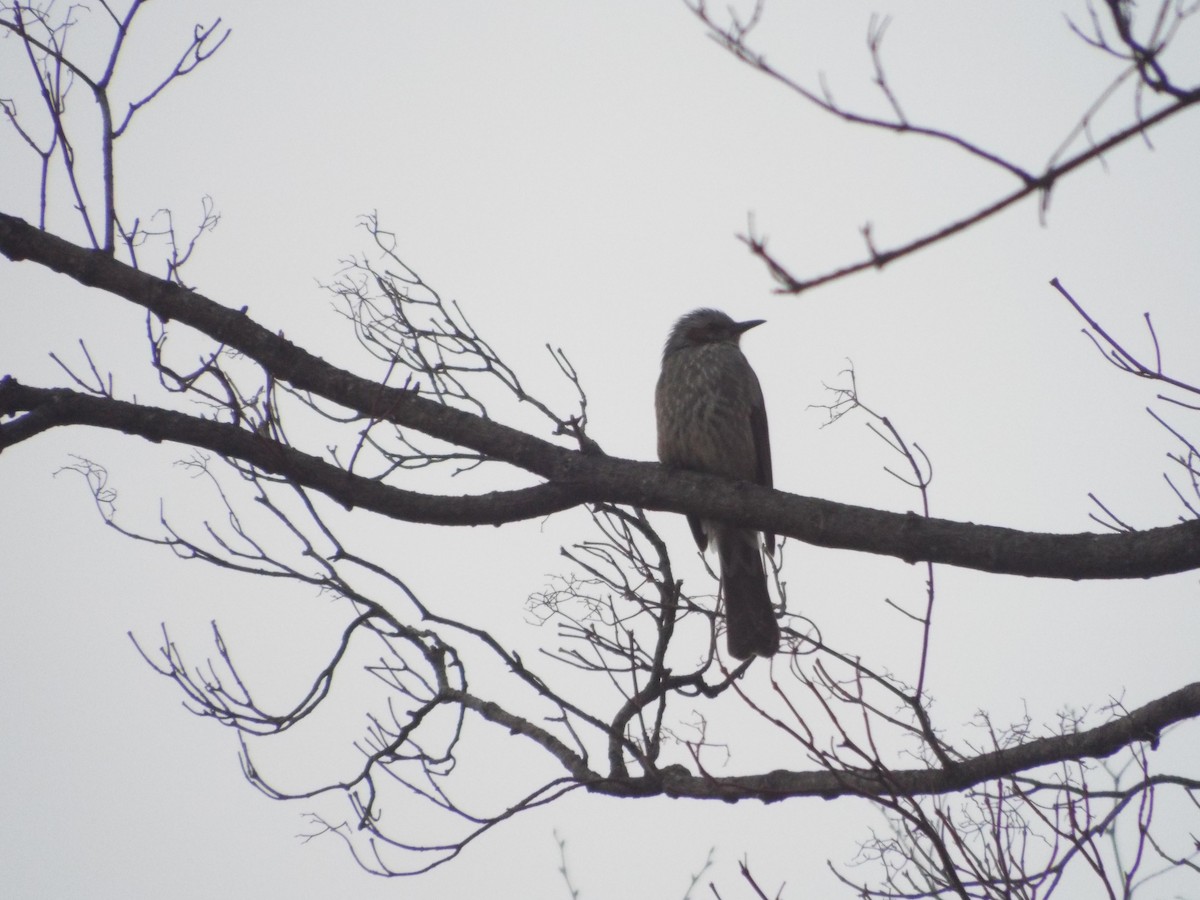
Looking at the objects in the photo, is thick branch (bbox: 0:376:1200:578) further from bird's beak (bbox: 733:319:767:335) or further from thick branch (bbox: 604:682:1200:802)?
bird's beak (bbox: 733:319:767:335)

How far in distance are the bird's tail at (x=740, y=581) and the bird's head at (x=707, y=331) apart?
1110 millimetres

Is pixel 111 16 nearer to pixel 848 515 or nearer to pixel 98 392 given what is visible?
pixel 98 392

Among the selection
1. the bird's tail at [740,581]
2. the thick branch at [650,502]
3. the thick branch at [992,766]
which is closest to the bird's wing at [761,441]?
the bird's tail at [740,581]

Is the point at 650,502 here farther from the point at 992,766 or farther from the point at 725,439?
the point at 725,439

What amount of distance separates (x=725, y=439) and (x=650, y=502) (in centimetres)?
153

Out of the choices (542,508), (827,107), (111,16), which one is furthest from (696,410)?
(827,107)

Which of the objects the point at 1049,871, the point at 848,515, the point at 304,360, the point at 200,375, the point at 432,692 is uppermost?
the point at 304,360

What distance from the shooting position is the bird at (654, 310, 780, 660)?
184 inches

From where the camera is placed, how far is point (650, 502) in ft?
10.6

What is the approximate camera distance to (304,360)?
3275 mm

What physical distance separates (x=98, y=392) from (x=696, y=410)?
2506mm

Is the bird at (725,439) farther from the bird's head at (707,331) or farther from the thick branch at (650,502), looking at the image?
the thick branch at (650,502)

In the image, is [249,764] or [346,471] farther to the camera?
[249,764]

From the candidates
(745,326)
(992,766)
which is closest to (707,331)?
(745,326)
